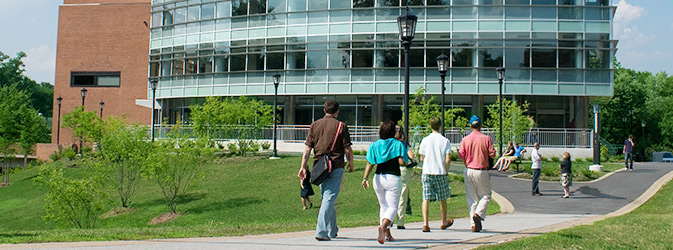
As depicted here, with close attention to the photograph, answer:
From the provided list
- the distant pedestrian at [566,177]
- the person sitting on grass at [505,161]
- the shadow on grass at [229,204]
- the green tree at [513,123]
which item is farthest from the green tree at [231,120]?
the distant pedestrian at [566,177]

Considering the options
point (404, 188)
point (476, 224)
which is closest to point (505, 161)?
point (404, 188)

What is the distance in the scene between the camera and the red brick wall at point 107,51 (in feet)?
155

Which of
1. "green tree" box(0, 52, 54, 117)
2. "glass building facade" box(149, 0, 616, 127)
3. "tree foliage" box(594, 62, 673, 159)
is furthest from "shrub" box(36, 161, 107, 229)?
"green tree" box(0, 52, 54, 117)

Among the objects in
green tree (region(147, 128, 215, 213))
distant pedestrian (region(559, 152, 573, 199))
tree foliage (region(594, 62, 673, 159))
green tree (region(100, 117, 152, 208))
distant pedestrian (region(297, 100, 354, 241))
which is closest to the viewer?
distant pedestrian (region(297, 100, 354, 241))

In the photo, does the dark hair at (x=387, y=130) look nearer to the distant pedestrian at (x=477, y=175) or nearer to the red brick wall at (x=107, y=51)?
the distant pedestrian at (x=477, y=175)

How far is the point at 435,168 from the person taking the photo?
28.7 ft

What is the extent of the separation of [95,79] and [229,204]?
33.3 meters

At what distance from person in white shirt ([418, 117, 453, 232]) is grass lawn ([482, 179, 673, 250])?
149 cm

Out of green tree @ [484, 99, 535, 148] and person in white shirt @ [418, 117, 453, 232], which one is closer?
person in white shirt @ [418, 117, 453, 232]

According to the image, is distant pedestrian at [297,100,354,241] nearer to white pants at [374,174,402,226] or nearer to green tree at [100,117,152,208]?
white pants at [374,174,402,226]

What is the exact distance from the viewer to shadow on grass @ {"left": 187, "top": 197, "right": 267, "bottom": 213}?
19.3 meters

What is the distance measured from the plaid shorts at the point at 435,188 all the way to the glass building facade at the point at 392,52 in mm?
27195

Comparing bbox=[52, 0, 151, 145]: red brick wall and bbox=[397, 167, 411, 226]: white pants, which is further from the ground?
bbox=[52, 0, 151, 145]: red brick wall

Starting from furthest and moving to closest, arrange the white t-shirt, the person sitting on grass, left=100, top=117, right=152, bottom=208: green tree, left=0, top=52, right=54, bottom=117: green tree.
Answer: left=0, top=52, right=54, bottom=117: green tree, left=100, top=117, right=152, bottom=208: green tree, the person sitting on grass, the white t-shirt
